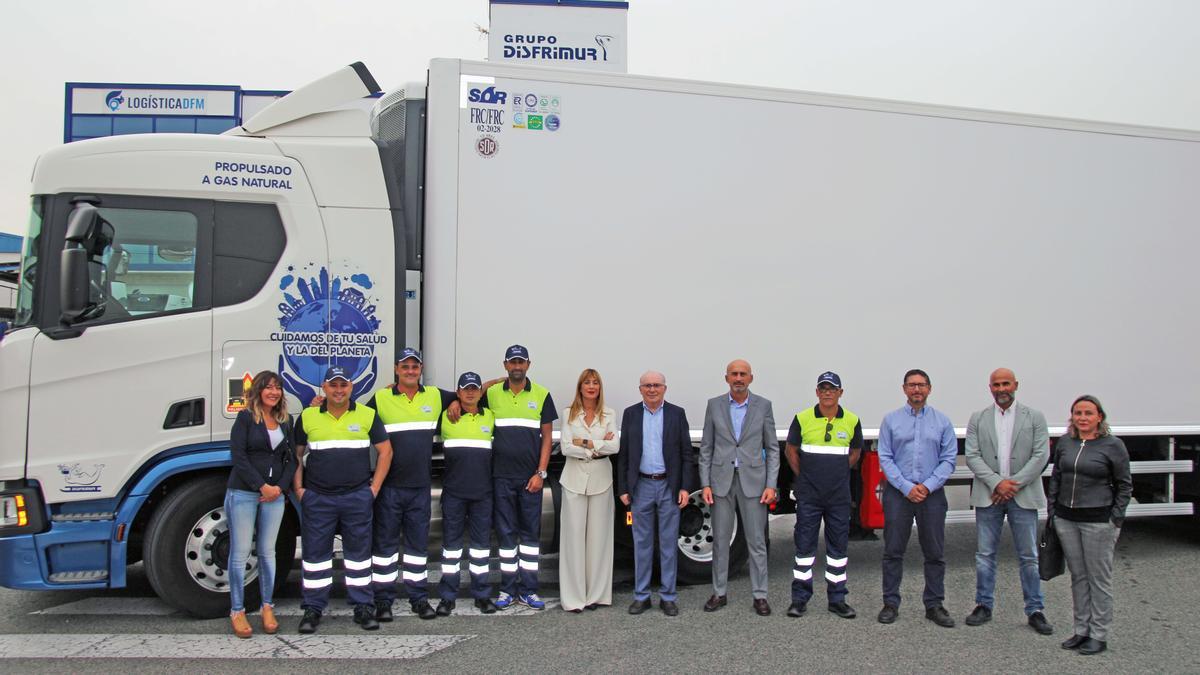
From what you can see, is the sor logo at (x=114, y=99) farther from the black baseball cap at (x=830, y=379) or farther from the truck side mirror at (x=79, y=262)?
the black baseball cap at (x=830, y=379)

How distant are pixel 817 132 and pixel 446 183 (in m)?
2.63

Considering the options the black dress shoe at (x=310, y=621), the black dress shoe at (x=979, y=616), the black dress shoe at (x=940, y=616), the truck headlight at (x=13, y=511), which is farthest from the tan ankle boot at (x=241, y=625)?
the black dress shoe at (x=979, y=616)

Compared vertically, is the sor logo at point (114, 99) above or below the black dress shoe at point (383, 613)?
above

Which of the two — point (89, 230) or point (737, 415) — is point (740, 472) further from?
point (89, 230)

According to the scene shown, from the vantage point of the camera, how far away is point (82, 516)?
16.8 feet

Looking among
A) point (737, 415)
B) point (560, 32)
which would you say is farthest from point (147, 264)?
point (560, 32)

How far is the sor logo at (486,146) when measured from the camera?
5.59 meters

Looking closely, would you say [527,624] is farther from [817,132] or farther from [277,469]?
[817,132]

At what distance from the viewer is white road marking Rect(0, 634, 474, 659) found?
485 centimetres

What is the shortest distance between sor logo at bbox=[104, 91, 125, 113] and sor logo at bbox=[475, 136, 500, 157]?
15.2m

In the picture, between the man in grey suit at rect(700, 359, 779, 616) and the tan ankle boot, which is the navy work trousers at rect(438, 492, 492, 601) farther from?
the man in grey suit at rect(700, 359, 779, 616)

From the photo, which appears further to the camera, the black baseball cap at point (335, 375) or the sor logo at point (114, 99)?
the sor logo at point (114, 99)

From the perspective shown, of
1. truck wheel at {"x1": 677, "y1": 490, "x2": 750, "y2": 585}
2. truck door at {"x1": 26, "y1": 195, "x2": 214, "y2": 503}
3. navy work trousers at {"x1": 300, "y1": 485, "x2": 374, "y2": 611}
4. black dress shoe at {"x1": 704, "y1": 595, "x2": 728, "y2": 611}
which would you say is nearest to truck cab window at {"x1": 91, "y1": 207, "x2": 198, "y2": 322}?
truck door at {"x1": 26, "y1": 195, "x2": 214, "y2": 503}

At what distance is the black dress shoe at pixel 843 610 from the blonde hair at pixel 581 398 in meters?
1.98
